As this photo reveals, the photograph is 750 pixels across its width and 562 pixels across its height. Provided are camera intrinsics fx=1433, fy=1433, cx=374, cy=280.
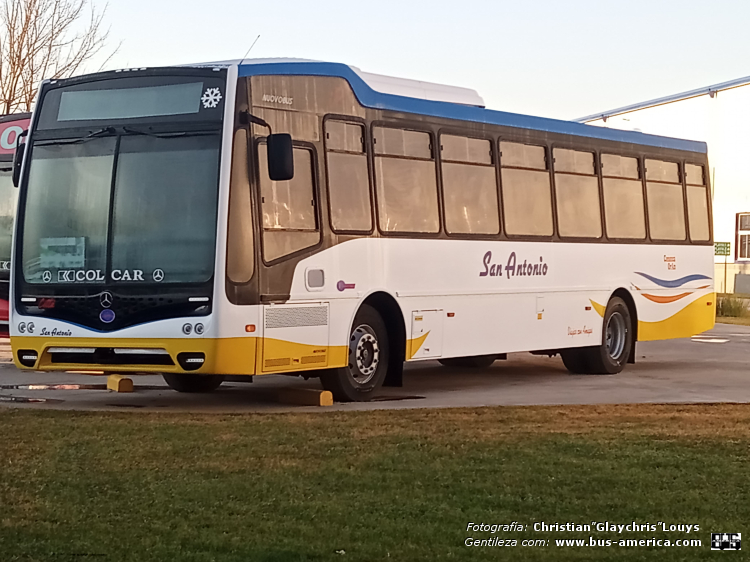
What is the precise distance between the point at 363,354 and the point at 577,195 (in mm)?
5059

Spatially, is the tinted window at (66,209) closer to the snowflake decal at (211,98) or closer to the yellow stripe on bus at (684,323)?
the snowflake decal at (211,98)

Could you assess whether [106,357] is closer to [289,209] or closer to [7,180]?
[289,209]

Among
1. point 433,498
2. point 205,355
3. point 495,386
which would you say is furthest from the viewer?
point 495,386

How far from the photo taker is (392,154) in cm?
1533

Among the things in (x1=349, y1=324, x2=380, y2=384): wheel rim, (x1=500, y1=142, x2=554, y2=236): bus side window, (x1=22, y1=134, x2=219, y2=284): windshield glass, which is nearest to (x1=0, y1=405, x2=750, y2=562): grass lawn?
(x1=22, y1=134, x2=219, y2=284): windshield glass

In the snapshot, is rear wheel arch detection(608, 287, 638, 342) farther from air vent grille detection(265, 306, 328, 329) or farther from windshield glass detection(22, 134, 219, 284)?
windshield glass detection(22, 134, 219, 284)

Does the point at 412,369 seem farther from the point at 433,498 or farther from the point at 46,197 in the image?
the point at 433,498

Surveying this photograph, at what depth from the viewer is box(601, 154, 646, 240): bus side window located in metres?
19.3

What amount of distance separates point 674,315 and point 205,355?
376 inches

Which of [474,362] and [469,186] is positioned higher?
[469,186]

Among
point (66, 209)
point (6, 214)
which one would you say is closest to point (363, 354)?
point (66, 209)

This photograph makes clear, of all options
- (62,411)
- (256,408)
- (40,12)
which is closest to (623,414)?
(256,408)

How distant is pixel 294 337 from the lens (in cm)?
1377

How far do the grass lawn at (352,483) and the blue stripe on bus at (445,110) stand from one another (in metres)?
3.49
